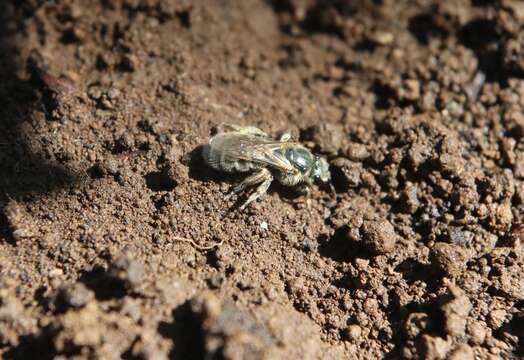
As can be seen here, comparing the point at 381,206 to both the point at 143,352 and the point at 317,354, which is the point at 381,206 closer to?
the point at 317,354

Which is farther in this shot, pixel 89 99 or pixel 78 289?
pixel 89 99

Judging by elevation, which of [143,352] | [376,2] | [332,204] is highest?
[376,2]

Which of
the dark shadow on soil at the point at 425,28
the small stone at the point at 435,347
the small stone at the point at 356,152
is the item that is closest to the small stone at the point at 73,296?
the small stone at the point at 435,347

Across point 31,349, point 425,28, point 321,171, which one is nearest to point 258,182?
point 321,171

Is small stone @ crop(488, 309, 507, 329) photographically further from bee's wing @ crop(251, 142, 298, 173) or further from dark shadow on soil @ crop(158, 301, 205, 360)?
dark shadow on soil @ crop(158, 301, 205, 360)

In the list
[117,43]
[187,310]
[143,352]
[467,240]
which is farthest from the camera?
[117,43]

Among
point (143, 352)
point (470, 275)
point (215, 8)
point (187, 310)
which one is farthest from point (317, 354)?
point (215, 8)

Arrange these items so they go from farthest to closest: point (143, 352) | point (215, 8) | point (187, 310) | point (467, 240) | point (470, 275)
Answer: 1. point (215, 8)
2. point (467, 240)
3. point (470, 275)
4. point (187, 310)
5. point (143, 352)
